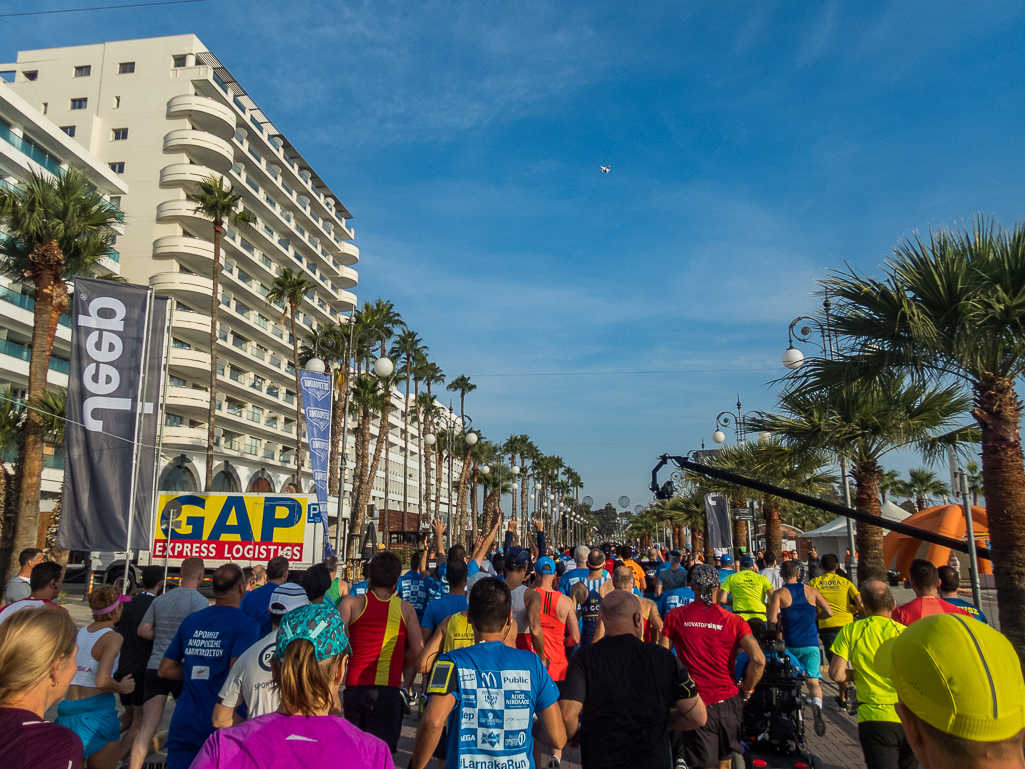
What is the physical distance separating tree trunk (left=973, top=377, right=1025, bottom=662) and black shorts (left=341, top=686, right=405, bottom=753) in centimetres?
666

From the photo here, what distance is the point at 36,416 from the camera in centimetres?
2053

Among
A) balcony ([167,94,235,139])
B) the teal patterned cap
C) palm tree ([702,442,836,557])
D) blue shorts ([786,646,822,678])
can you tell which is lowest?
blue shorts ([786,646,822,678])

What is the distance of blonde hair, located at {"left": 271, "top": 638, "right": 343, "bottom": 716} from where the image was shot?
2.30 meters

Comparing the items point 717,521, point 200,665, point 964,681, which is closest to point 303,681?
point 964,681

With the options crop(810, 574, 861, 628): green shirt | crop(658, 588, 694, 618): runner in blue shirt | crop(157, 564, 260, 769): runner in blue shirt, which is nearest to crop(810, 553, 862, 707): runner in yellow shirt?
crop(810, 574, 861, 628): green shirt

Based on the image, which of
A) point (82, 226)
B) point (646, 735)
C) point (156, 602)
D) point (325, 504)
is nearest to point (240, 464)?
point (82, 226)

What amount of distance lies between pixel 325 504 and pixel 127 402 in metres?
8.14

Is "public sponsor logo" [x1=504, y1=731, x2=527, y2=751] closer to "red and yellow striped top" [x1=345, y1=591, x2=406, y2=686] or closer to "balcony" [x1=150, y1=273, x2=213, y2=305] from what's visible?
"red and yellow striped top" [x1=345, y1=591, x2=406, y2=686]

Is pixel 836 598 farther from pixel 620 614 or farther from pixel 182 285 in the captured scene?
pixel 182 285

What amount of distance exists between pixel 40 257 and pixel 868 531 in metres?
23.7

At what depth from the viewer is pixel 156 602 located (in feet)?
18.7

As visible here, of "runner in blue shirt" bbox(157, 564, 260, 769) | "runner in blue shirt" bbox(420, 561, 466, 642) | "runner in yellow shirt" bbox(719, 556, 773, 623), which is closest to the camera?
"runner in blue shirt" bbox(157, 564, 260, 769)

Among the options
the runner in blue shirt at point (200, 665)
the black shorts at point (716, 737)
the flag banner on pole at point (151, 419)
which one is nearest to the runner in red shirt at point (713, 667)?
the black shorts at point (716, 737)

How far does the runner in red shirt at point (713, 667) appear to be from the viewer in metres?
5.12
